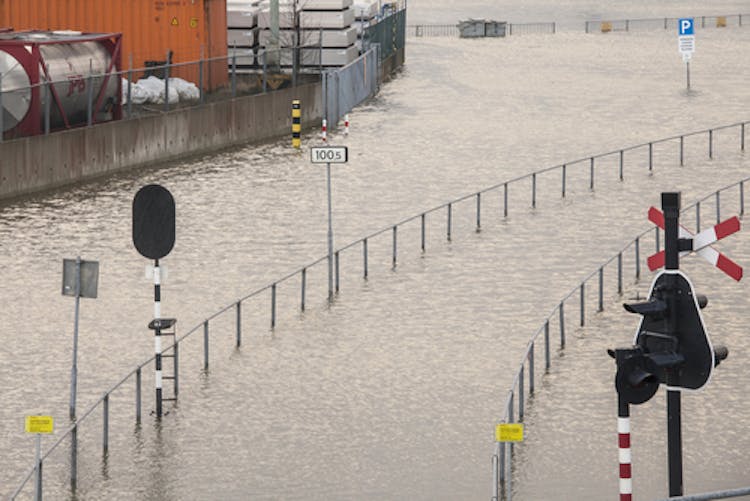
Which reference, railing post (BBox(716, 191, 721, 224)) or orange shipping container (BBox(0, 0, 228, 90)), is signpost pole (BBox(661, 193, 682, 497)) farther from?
orange shipping container (BBox(0, 0, 228, 90))

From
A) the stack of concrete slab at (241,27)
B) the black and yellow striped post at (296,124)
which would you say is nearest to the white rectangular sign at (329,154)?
the black and yellow striped post at (296,124)

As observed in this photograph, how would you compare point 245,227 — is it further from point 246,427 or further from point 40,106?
point 246,427

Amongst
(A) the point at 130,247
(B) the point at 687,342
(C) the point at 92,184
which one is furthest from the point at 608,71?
(B) the point at 687,342

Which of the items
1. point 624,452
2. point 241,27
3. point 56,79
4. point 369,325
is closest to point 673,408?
point 624,452

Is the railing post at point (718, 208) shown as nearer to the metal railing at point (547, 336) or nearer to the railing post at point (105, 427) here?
the metal railing at point (547, 336)

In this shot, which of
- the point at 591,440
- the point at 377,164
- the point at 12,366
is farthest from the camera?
the point at 377,164

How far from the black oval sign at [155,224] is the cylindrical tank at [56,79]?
692 inches

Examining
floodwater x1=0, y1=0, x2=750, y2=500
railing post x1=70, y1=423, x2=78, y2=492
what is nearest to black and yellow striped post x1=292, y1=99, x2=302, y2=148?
floodwater x1=0, y1=0, x2=750, y2=500

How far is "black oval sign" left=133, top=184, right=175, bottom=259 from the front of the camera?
22484 mm

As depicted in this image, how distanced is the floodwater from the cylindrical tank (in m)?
2.04

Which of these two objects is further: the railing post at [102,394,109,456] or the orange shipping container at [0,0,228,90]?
the orange shipping container at [0,0,228,90]

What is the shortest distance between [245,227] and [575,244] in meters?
6.51

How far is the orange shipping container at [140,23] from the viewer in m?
50.6

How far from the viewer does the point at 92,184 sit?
4072 cm
